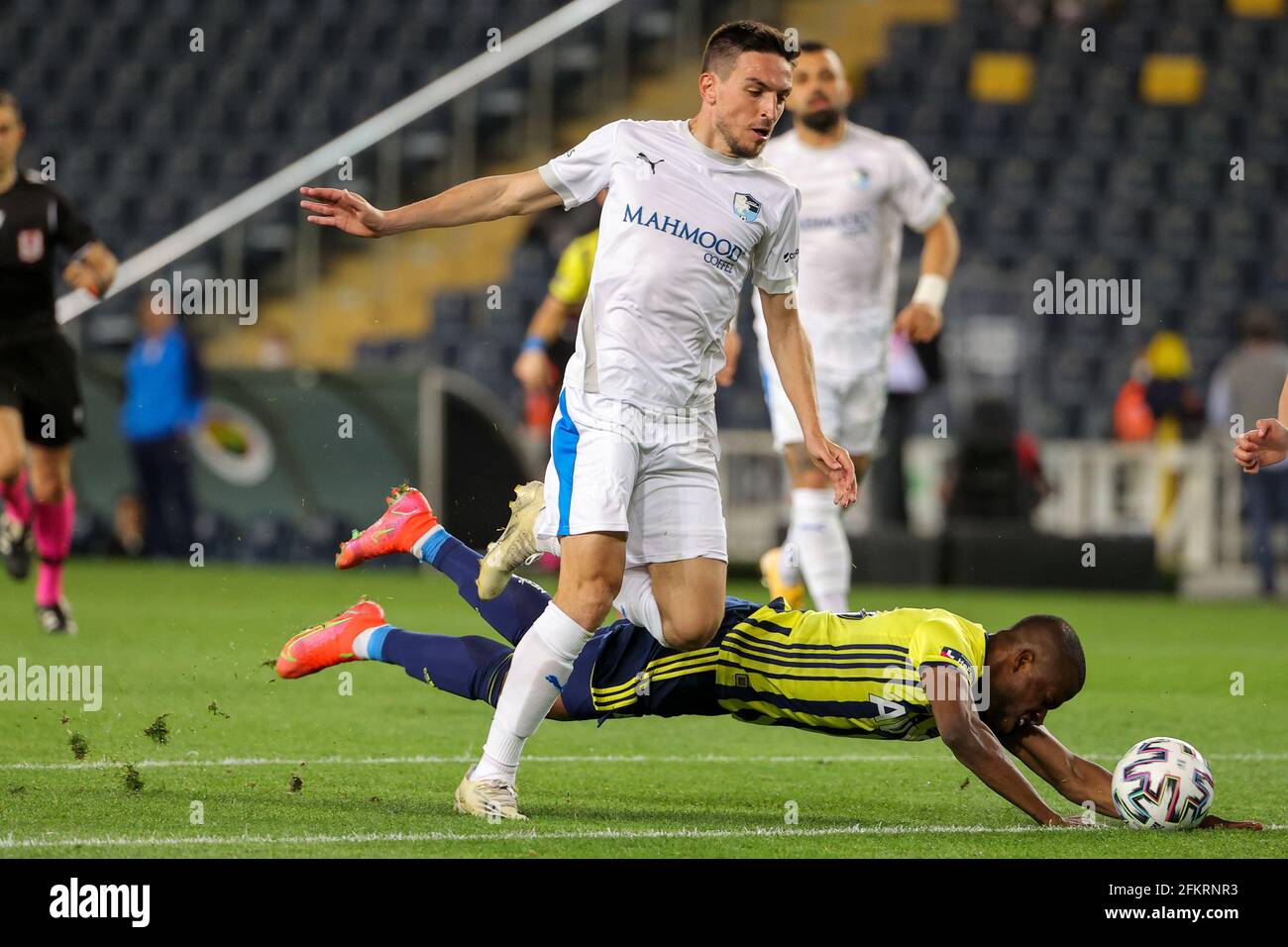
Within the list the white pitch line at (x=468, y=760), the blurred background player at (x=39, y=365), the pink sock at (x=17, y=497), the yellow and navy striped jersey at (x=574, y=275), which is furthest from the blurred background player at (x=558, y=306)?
the white pitch line at (x=468, y=760)

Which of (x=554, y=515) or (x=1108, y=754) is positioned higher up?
(x=554, y=515)

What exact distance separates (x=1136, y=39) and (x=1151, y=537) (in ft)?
23.6

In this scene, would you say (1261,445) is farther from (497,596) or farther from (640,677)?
(497,596)

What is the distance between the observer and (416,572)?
14156 mm

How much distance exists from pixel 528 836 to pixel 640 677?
0.80m

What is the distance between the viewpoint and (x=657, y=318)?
5.12 metres

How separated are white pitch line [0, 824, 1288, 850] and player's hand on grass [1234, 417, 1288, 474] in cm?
95

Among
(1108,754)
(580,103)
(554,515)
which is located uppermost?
(580,103)

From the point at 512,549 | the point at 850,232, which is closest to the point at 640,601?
the point at 512,549

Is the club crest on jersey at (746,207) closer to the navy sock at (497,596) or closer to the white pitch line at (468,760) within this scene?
the navy sock at (497,596)

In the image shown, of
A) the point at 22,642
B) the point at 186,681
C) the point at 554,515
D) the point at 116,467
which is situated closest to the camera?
the point at 554,515

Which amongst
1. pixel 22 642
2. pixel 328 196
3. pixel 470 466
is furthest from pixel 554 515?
pixel 470 466

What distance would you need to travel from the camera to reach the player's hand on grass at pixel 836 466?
5.14 meters

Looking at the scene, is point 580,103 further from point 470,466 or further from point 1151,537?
point 1151,537
